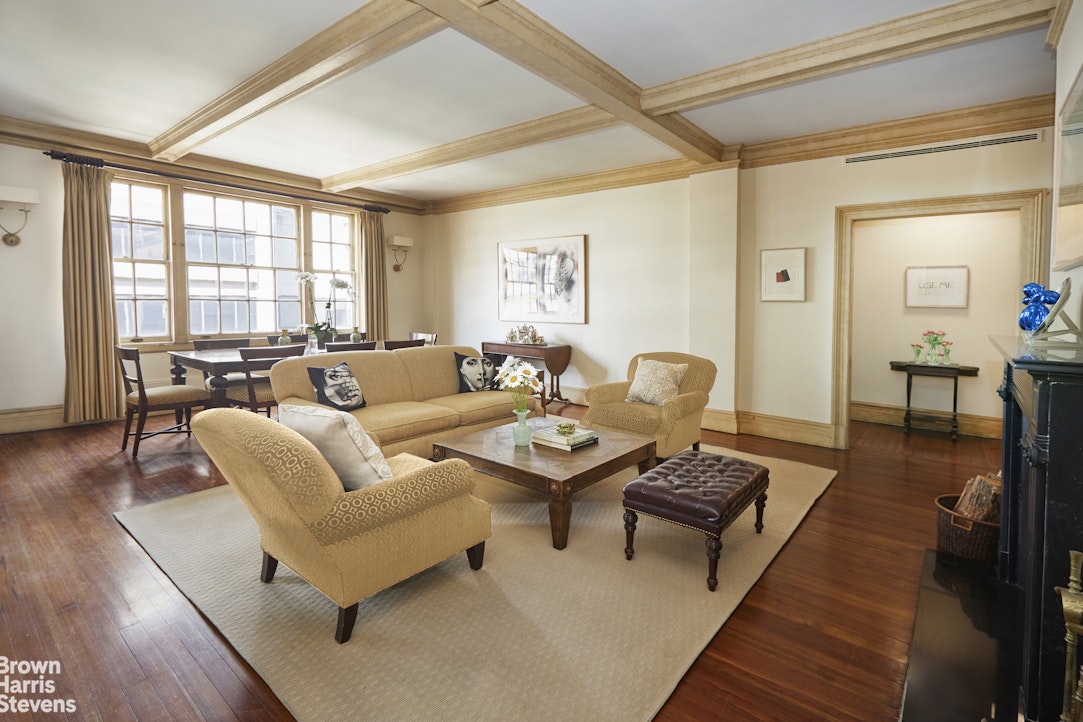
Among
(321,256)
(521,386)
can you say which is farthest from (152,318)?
(521,386)

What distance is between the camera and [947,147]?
14.3 feet

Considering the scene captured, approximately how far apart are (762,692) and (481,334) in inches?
256

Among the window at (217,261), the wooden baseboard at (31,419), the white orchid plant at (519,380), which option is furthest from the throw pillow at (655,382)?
the wooden baseboard at (31,419)

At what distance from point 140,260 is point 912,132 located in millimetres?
7538

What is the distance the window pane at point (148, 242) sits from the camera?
5.82 m

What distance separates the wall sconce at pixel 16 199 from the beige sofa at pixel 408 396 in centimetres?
333

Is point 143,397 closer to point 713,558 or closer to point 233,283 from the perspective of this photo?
point 233,283

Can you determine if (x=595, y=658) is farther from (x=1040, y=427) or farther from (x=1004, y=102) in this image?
(x=1004, y=102)

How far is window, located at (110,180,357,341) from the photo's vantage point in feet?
19.1

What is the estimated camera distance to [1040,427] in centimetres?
143

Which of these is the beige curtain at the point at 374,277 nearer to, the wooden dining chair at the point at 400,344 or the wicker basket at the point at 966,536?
the wooden dining chair at the point at 400,344

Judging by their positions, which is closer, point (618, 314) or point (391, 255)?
point (618, 314)

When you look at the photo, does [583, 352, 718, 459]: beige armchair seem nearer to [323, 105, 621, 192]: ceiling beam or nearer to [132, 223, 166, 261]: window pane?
[323, 105, 621, 192]: ceiling beam

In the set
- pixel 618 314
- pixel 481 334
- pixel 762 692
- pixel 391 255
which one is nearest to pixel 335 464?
pixel 762 692
